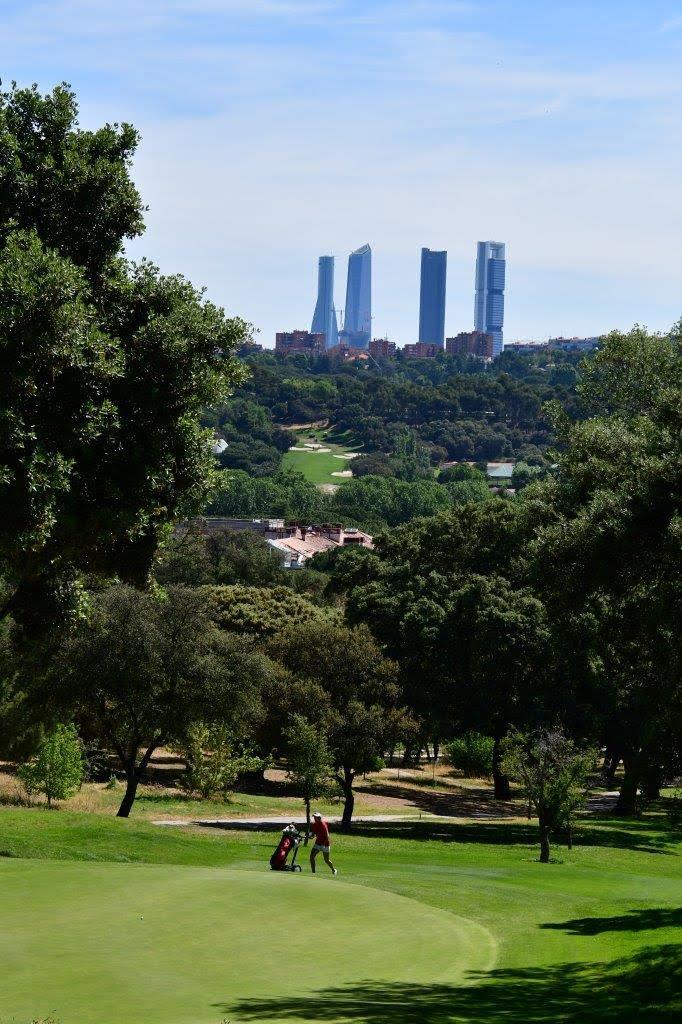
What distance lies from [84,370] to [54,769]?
93.9ft

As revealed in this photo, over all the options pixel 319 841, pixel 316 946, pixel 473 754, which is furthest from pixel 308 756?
pixel 473 754

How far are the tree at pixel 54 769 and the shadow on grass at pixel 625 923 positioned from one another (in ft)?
77.4

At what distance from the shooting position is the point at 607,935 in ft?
68.3

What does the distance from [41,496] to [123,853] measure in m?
14.3

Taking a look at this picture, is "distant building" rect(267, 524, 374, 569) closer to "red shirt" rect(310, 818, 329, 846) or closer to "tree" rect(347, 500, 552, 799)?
"tree" rect(347, 500, 552, 799)

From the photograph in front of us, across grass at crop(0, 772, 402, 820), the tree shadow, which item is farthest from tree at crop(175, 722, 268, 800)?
the tree shadow

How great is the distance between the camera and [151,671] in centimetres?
4241

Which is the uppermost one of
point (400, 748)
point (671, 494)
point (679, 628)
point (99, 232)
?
point (99, 232)

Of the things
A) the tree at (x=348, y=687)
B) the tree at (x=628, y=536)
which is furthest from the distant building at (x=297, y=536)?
the tree at (x=628, y=536)

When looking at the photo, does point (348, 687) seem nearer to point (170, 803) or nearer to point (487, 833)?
point (487, 833)

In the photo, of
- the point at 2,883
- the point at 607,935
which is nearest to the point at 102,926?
the point at 2,883

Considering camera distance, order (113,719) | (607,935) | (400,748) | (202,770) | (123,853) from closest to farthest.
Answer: (607,935)
(123,853)
(113,719)
(202,770)
(400,748)

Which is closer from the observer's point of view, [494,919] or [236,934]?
[236,934]

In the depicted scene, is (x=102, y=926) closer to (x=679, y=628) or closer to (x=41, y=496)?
(x=41, y=496)
